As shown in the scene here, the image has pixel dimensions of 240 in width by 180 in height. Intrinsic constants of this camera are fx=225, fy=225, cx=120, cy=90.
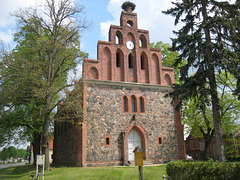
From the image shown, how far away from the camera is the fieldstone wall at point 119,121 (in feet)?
59.6

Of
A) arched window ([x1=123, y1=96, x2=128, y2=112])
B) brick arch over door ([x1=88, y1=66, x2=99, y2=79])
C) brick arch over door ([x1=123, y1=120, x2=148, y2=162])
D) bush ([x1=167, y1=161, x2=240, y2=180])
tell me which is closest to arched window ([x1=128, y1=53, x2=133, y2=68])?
arched window ([x1=123, y1=96, x2=128, y2=112])

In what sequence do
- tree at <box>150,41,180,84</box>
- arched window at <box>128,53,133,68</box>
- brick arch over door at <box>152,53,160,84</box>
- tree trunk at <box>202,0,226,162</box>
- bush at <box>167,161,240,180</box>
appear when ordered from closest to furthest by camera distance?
bush at <box>167,161,240,180</box> < tree trunk at <box>202,0,226,162</box> < arched window at <box>128,53,133,68</box> < brick arch over door at <box>152,53,160,84</box> < tree at <box>150,41,180,84</box>

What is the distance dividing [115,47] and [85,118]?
23.9ft

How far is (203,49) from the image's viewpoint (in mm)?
13641

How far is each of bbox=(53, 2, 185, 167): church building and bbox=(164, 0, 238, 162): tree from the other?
5.85 meters

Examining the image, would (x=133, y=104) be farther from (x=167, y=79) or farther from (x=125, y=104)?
(x=167, y=79)

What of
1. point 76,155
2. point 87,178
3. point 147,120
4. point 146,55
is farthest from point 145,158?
point 146,55

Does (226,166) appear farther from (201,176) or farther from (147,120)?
(147,120)

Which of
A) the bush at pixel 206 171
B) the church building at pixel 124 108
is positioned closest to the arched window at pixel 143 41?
the church building at pixel 124 108

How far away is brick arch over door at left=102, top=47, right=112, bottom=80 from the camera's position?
1997cm

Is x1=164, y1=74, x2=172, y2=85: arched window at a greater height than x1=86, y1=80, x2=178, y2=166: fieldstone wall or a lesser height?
greater

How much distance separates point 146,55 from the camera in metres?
21.6

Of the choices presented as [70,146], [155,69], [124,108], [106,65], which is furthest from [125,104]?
[70,146]

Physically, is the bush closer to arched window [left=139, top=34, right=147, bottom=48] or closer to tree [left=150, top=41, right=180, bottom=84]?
arched window [left=139, top=34, right=147, bottom=48]
